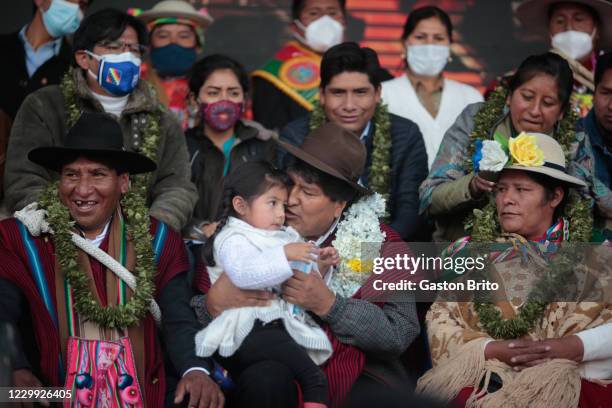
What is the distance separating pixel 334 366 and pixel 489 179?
56.3 inches

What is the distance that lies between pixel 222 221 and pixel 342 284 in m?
0.67

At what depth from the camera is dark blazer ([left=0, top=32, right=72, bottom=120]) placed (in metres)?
7.15

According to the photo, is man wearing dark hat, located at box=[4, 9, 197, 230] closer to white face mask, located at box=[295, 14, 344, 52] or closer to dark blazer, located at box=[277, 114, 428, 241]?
dark blazer, located at box=[277, 114, 428, 241]

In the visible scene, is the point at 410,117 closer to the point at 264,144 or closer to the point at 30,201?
the point at 264,144

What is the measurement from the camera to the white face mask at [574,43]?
7484mm

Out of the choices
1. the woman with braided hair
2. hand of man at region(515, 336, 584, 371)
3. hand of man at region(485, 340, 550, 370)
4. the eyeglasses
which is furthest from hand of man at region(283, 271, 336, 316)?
the eyeglasses

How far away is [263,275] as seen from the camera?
15.7ft

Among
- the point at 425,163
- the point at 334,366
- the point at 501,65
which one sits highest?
the point at 501,65

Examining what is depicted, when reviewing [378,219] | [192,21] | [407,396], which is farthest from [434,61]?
[407,396]

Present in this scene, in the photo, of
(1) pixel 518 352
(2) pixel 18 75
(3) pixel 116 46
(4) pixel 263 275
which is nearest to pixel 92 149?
(4) pixel 263 275

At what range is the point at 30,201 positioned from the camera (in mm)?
5715

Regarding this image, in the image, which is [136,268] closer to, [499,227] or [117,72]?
[117,72]

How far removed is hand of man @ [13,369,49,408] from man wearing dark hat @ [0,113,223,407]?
6 centimetres

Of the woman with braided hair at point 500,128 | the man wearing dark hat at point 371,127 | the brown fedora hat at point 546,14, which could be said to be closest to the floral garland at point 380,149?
the man wearing dark hat at point 371,127
